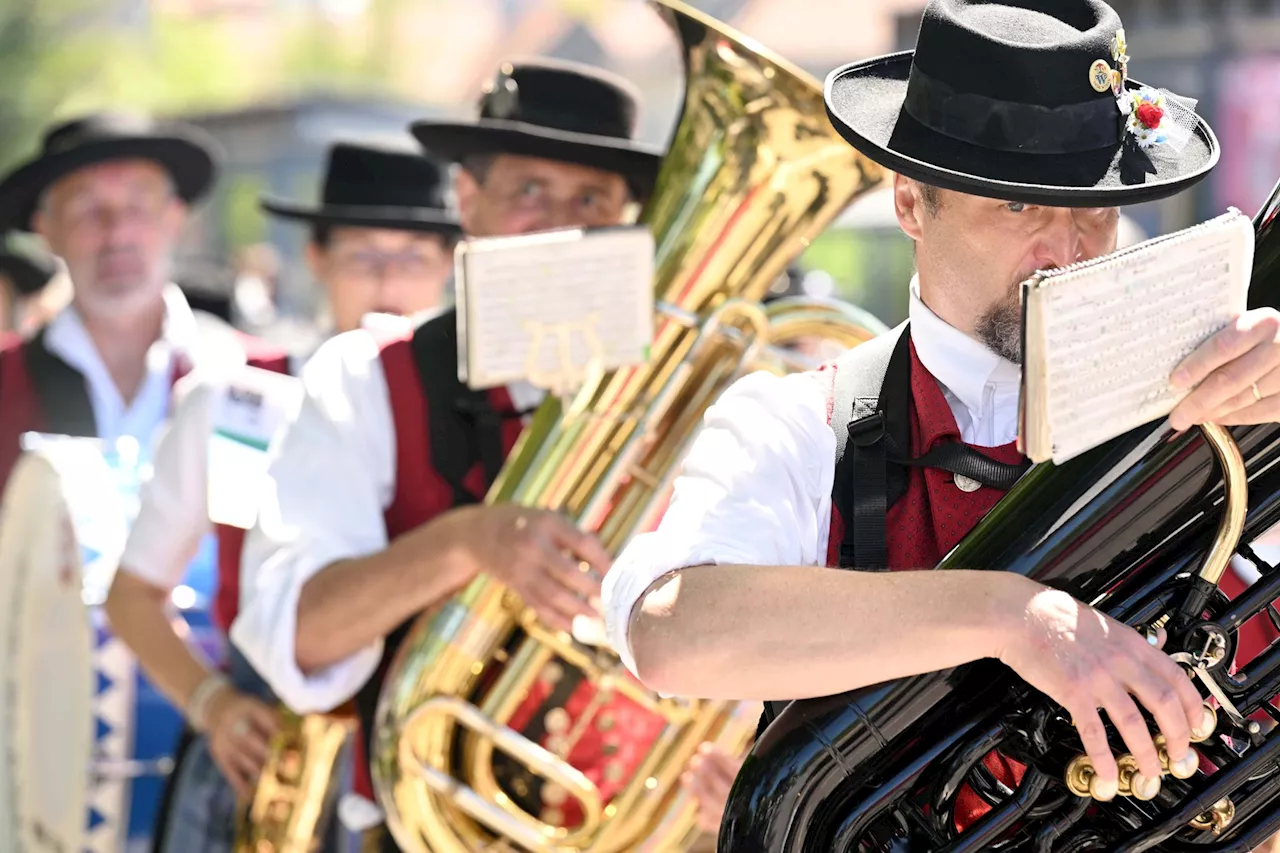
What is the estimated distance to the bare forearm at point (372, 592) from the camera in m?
2.82

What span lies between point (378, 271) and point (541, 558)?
1852 millimetres

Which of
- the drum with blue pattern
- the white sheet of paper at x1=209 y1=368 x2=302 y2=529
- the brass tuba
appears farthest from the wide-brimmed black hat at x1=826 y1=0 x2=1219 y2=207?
the drum with blue pattern

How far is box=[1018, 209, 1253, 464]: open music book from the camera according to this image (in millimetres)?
1398

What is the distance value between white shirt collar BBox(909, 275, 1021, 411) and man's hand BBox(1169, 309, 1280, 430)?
365 mm

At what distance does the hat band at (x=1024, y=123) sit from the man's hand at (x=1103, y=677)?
478mm

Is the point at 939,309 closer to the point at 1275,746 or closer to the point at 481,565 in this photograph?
the point at 1275,746

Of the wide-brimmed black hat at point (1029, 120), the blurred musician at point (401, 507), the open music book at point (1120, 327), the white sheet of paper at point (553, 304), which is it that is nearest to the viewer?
the open music book at point (1120, 327)

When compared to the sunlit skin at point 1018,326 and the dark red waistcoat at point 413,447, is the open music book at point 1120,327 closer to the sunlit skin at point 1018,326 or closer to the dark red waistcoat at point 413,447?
the sunlit skin at point 1018,326

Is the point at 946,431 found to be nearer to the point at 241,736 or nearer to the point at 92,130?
the point at 241,736

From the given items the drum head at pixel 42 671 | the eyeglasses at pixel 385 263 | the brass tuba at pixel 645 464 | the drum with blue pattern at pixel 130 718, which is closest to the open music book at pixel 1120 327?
the brass tuba at pixel 645 464

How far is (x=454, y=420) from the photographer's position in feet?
10.2

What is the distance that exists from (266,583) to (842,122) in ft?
4.97

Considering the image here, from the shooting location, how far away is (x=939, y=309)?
1.90m

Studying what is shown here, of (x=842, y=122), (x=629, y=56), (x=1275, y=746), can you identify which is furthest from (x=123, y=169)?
(x=629, y=56)
